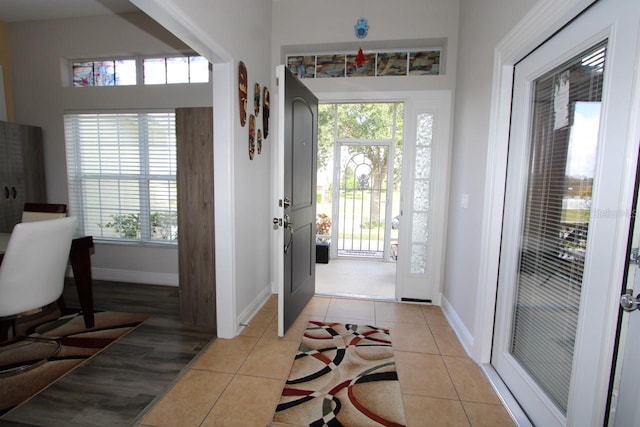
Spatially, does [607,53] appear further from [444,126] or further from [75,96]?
[75,96]

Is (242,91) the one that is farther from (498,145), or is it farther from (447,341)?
(447,341)

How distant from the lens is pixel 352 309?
2.96 metres

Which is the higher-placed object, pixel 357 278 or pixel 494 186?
pixel 494 186

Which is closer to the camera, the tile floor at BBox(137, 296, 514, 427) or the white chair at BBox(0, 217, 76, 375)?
the tile floor at BBox(137, 296, 514, 427)

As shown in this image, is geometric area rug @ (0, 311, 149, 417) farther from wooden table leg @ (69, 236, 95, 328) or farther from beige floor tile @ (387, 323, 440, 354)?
beige floor tile @ (387, 323, 440, 354)

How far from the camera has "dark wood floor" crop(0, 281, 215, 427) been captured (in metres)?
1.55

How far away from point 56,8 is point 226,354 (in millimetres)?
4060

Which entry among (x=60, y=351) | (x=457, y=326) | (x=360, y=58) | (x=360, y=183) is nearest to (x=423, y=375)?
(x=457, y=326)

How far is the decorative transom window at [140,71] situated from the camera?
10.9 ft

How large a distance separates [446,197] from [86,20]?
449 cm

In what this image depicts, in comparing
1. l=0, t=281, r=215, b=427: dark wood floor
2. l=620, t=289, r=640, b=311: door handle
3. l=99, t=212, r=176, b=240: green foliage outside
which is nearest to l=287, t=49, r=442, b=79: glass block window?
l=99, t=212, r=176, b=240: green foliage outside

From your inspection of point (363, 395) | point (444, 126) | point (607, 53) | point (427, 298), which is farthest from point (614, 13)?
point (427, 298)

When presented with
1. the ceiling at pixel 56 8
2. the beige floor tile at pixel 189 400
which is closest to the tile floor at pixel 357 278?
the beige floor tile at pixel 189 400

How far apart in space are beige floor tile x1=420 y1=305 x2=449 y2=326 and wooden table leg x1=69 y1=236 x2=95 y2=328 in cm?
295
